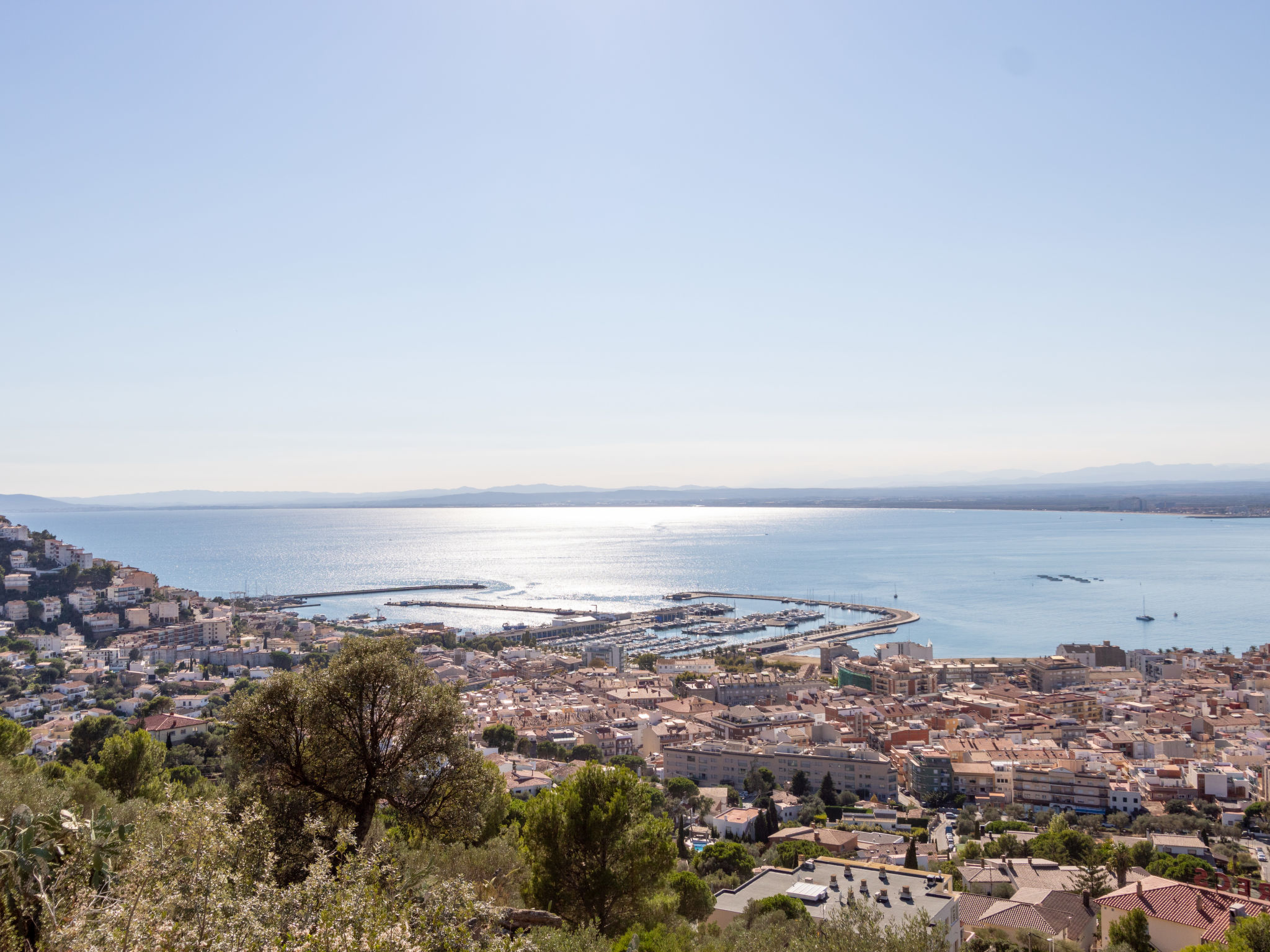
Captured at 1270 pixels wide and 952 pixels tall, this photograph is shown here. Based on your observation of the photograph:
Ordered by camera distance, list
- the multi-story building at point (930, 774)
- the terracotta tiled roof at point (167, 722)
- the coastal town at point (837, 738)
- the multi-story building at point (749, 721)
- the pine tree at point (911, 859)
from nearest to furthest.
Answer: the coastal town at point (837, 738) → the pine tree at point (911, 859) → the terracotta tiled roof at point (167, 722) → the multi-story building at point (930, 774) → the multi-story building at point (749, 721)

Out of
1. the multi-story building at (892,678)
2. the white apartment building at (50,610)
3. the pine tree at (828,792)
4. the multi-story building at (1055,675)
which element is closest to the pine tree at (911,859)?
the pine tree at (828,792)

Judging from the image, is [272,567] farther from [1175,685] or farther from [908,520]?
[908,520]

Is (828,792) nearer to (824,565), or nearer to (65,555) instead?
(65,555)

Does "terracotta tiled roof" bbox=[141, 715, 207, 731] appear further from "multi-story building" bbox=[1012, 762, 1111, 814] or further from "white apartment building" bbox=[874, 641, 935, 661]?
"white apartment building" bbox=[874, 641, 935, 661]

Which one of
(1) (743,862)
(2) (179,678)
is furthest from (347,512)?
(1) (743,862)

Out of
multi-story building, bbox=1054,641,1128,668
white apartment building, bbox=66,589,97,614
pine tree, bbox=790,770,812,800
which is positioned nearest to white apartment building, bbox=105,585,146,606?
white apartment building, bbox=66,589,97,614

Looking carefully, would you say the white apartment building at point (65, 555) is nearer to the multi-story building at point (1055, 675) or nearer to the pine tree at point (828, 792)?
the pine tree at point (828, 792)
